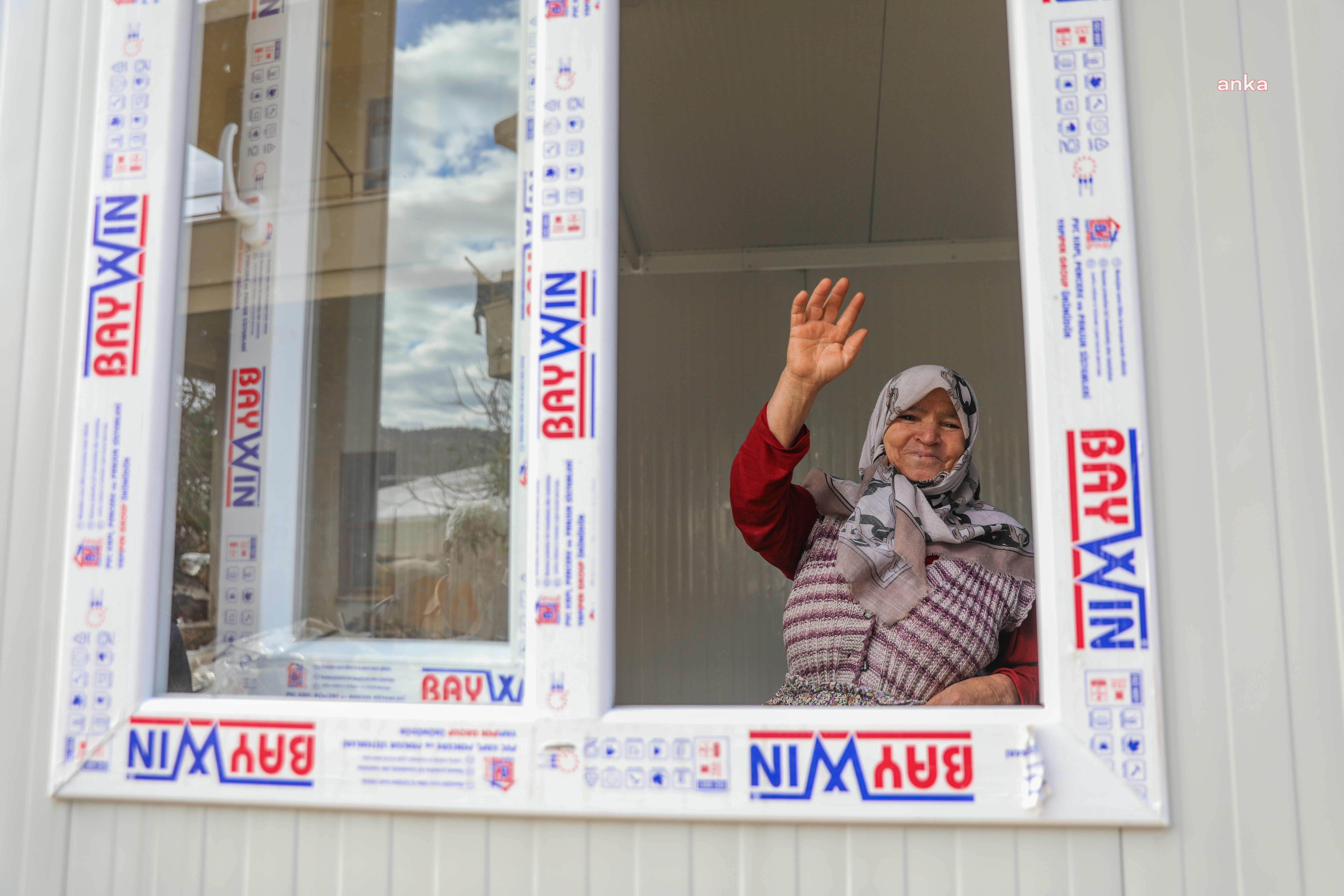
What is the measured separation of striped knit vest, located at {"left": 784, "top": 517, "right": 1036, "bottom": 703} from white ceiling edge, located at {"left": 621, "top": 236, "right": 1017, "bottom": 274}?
9.00ft

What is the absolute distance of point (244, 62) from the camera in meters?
1.68

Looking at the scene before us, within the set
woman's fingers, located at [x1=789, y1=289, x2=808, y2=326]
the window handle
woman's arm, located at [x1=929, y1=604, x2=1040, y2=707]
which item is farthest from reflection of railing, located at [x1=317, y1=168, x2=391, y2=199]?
woman's arm, located at [x1=929, y1=604, x2=1040, y2=707]

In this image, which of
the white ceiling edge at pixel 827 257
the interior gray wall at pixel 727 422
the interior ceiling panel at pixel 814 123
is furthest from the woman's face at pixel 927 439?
the white ceiling edge at pixel 827 257

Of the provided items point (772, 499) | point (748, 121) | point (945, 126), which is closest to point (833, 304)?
point (772, 499)

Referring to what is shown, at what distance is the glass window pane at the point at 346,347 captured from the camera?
4.95 ft

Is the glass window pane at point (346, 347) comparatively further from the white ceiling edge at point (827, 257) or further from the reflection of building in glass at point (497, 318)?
the white ceiling edge at point (827, 257)

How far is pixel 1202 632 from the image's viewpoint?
3.96 feet

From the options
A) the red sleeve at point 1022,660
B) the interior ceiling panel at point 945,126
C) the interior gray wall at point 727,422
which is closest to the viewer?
the red sleeve at point 1022,660

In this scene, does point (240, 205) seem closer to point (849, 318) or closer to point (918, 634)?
point (849, 318)

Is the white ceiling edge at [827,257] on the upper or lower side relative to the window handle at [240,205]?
upper

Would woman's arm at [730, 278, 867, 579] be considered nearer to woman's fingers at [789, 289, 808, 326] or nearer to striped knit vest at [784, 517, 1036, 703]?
woman's fingers at [789, 289, 808, 326]

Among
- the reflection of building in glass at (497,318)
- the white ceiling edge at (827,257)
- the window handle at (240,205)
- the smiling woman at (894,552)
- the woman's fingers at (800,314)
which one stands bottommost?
the smiling woman at (894,552)

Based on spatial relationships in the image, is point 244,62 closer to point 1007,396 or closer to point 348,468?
point 348,468

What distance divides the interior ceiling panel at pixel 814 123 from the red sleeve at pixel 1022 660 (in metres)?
1.75
